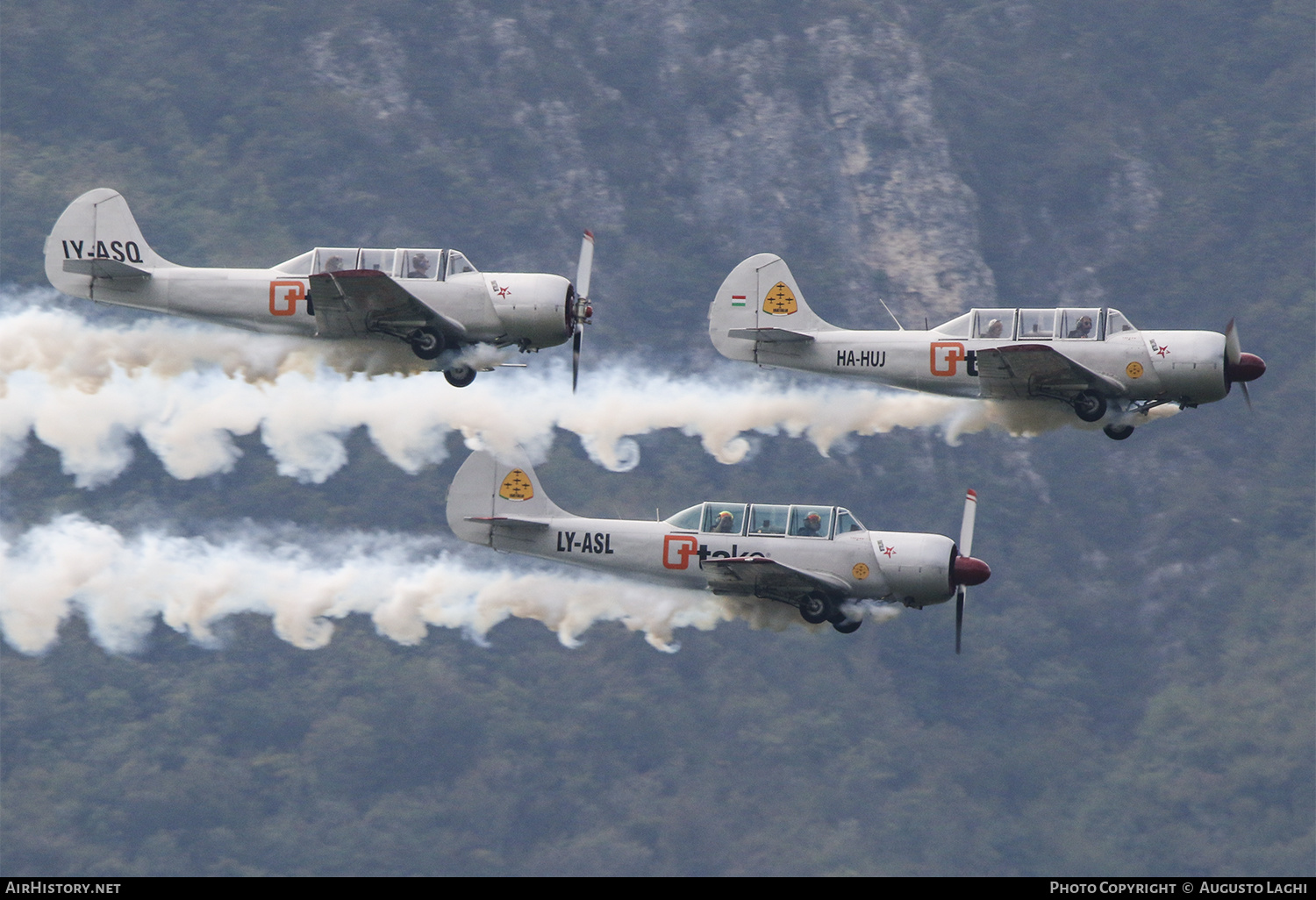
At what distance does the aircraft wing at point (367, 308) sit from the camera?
39719 millimetres

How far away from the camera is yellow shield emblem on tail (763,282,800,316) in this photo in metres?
45.2

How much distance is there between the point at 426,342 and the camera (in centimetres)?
4081

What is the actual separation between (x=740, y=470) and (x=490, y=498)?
67.4 meters

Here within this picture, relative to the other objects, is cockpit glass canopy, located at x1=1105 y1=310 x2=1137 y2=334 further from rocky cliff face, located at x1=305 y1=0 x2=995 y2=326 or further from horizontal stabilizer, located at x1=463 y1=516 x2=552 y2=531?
rocky cliff face, located at x1=305 y1=0 x2=995 y2=326

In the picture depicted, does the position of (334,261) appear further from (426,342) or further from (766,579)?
(766,579)

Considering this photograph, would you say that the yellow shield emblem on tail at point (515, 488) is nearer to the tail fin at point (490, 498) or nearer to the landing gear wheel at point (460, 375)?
the tail fin at point (490, 498)

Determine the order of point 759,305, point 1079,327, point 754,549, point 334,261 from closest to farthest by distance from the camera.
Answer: point 334,261 < point 754,549 < point 1079,327 < point 759,305

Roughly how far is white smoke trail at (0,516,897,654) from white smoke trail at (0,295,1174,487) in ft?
7.61

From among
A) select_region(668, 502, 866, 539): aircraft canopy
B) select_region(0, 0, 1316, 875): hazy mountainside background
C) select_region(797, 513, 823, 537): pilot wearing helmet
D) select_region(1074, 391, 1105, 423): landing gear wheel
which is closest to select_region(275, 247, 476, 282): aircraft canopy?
select_region(668, 502, 866, 539): aircraft canopy

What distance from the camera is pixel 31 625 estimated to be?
49.9 meters

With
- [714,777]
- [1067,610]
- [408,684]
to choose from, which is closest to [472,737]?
[408,684]

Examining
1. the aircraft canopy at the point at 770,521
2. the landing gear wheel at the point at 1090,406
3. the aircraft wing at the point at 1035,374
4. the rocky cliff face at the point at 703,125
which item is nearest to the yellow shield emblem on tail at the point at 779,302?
the aircraft wing at the point at 1035,374

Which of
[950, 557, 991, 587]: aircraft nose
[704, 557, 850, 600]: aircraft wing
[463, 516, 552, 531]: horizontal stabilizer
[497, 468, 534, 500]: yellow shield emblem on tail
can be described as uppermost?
[497, 468, 534, 500]: yellow shield emblem on tail

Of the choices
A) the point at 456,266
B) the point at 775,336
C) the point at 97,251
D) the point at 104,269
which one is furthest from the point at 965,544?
the point at 97,251
